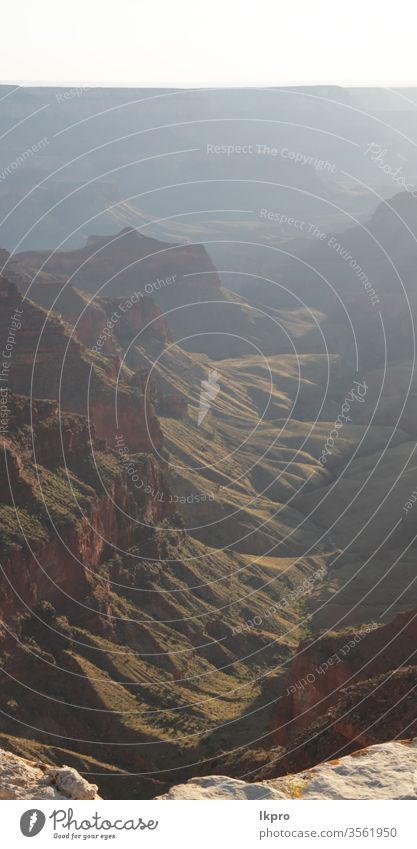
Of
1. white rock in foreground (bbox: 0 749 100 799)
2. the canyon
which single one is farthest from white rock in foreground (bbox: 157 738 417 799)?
white rock in foreground (bbox: 0 749 100 799)

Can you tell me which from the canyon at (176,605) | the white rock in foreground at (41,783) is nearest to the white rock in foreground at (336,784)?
the canyon at (176,605)

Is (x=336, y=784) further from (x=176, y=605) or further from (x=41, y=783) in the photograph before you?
(x=176, y=605)

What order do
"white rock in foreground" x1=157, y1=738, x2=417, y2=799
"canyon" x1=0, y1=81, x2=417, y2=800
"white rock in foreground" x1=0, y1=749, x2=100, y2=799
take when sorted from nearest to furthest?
"white rock in foreground" x1=0, y1=749, x2=100, y2=799 < "white rock in foreground" x1=157, y1=738, x2=417, y2=799 < "canyon" x1=0, y1=81, x2=417, y2=800

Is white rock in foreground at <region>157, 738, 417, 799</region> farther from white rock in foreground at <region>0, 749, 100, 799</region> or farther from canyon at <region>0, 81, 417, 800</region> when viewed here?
white rock in foreground at <region>0, 749, 100, 799</region>

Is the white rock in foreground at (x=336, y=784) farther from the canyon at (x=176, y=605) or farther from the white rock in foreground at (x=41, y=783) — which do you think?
the white rock in foreground at (x=41, y=783)

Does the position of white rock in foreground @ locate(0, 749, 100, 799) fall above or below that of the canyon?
below

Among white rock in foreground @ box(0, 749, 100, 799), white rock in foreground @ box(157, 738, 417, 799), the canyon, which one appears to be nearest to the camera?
white rock in foreground @ box(0, 749, 100, 799)

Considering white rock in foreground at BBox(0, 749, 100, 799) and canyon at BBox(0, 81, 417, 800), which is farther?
canyon at BBox(0, 81, 417, 800)

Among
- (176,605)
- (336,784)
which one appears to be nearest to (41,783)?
(336,784)
